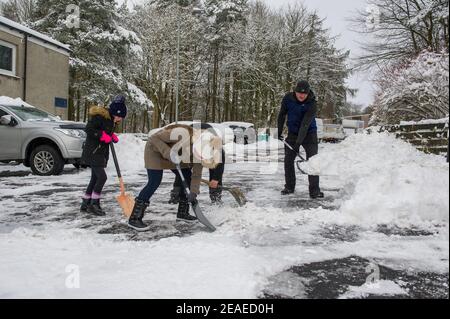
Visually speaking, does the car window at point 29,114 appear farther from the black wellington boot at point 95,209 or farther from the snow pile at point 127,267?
the snow pile at point 127,267

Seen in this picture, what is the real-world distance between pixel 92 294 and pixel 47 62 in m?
17.6

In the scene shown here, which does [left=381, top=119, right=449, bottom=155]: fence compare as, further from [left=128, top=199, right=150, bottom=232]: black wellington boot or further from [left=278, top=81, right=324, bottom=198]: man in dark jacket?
[left=128, top=199, right=150, bottom=232]: black wellington boot

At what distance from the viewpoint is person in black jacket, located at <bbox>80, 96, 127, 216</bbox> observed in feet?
17.6

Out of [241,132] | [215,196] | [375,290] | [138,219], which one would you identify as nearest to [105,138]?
[138,219]

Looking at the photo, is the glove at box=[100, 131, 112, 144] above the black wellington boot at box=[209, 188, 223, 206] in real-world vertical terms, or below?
above

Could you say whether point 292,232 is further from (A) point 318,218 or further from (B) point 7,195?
(B) point 7,195

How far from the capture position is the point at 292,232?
438 cm

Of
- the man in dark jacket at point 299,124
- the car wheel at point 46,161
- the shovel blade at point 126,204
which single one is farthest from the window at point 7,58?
the man in dark jacket at point 299,124

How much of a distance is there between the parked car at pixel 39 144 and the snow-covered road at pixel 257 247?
2940 millimetres

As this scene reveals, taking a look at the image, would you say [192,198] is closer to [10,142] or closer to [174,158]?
[174,158]

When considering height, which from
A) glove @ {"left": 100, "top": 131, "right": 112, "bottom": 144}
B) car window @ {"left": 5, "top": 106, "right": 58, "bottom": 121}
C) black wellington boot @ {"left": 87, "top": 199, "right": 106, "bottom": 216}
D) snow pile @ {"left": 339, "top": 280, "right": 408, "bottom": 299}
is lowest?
snow pile @ {"left": 339, "top": 280, "right": 408, "bottom": 299}

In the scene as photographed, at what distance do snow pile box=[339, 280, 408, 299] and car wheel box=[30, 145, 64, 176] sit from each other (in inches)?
310

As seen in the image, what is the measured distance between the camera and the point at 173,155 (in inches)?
174

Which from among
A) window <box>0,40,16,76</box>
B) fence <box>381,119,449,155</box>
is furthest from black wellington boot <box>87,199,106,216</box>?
window <box>0,40,16,76</box>
